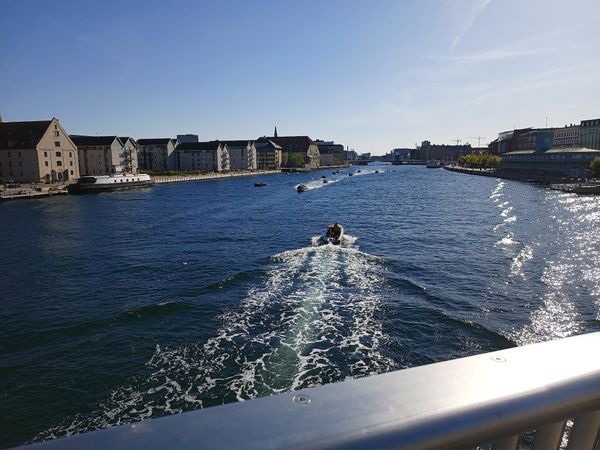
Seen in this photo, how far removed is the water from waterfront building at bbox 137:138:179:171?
11190cm

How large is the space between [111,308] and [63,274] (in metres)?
8.24

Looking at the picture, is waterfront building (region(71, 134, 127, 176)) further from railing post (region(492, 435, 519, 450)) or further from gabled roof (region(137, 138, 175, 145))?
railing post (region(492, 435, 519, 450))

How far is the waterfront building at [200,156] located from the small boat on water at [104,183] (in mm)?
56363

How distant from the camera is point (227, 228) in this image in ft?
138

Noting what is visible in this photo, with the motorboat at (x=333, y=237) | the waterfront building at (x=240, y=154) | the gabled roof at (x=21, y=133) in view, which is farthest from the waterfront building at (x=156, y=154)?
the motorboat at (x=333, y=237)

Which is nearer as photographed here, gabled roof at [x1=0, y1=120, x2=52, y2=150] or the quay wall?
gabled roof at [x1=0, y1=120, x2=52, y2=150]

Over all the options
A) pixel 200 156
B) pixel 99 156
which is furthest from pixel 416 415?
pixel 200 156

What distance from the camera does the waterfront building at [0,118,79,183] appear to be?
85.7m

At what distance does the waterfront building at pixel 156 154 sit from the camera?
147 metres

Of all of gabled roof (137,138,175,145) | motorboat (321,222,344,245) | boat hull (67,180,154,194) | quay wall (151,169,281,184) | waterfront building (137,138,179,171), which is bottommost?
motorboat (321,222,344,245)

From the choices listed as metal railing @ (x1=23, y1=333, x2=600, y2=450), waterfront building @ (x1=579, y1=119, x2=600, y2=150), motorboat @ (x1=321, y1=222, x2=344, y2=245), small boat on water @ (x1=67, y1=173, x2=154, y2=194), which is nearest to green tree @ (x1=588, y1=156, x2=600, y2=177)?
motorboat @ (x1=321, y1=222, x2=344, y2=245)

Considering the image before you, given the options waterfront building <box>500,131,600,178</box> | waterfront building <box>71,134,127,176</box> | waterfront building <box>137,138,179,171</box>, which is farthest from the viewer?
waterfront building <box>137,138,179,171</box>

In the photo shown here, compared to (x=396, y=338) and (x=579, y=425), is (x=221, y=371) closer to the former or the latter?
(x=396, y=338)

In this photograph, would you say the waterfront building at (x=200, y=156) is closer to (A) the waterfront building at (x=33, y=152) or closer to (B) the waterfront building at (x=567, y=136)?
(A) the waterfront building at (x=33, y=152)
